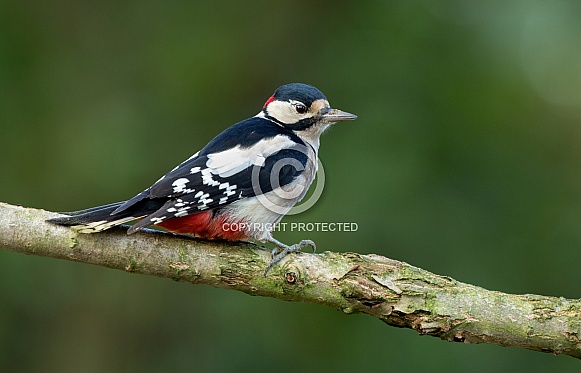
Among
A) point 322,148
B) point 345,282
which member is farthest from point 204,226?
point 322,148

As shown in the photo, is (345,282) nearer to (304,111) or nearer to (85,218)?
(85,218)

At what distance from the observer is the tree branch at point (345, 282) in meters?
2.52

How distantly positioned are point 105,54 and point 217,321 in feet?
6.87

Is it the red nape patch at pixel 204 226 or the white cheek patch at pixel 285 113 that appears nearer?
the red nape patch at pixel 204 226

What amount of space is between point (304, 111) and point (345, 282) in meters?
1.15

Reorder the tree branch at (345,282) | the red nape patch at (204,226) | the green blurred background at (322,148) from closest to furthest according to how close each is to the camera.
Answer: the tree branch at (345,282), the red nape patch at (204,226), the green blurred background at (322,148)

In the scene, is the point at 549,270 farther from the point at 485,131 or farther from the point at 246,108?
the point at 246,108

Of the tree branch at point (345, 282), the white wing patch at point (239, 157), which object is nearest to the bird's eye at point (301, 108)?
the white wing patch at point (239, 157)

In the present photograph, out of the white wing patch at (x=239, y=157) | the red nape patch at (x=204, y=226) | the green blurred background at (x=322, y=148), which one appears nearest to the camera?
the red nape patch at (x=204, y=226)

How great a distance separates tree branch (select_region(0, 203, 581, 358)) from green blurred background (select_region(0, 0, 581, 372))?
187 cm

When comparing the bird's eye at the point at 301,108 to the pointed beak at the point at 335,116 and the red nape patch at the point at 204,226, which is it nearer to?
the pointed beak at the point at 335,116

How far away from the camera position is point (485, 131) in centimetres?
481

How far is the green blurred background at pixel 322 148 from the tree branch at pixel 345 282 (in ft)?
6.15

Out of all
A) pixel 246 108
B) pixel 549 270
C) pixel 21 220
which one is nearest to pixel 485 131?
pixel 549 270
